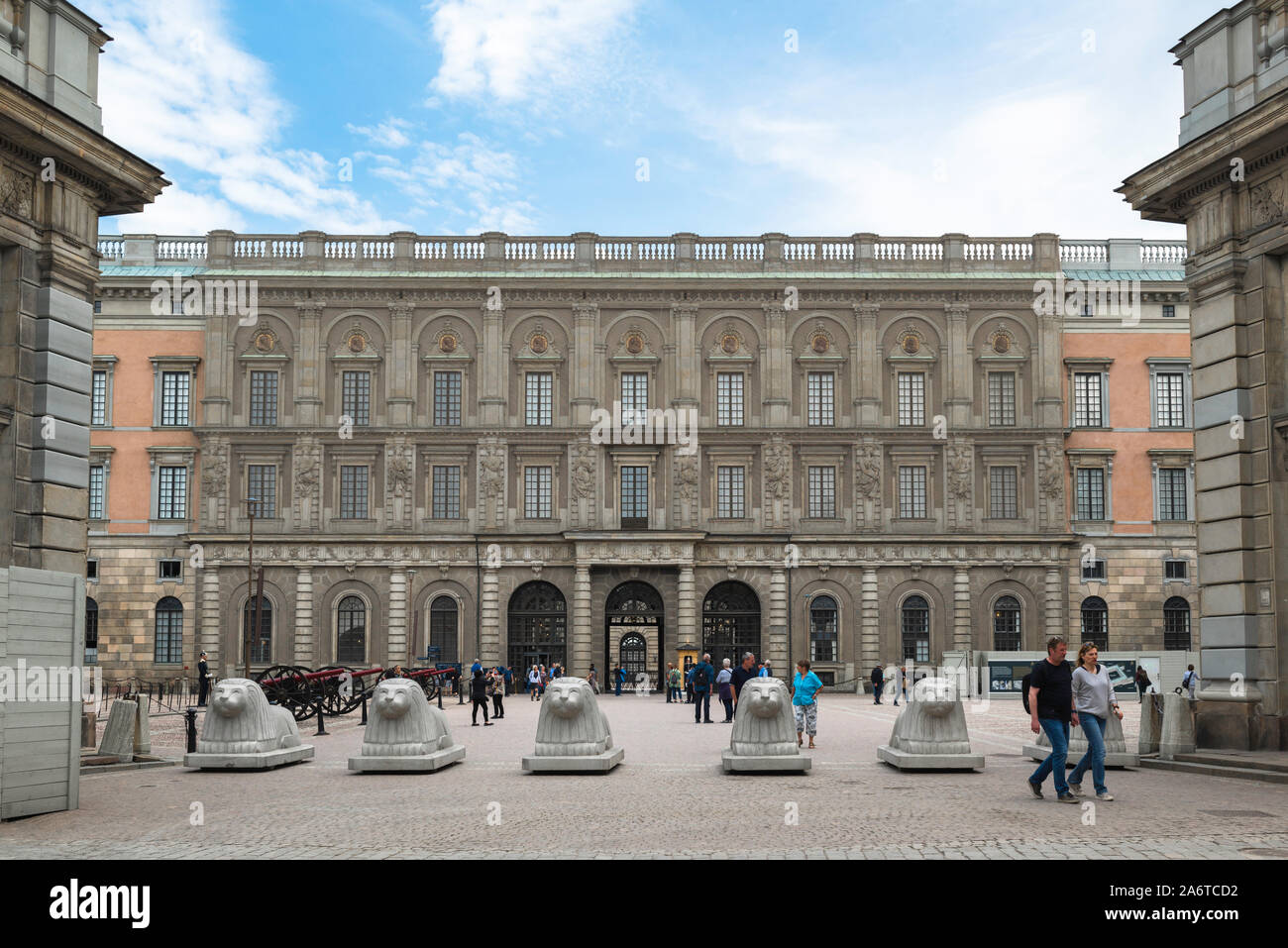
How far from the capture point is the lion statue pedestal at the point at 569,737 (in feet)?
67.4

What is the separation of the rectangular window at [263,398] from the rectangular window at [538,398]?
10.8m

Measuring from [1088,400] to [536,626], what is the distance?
1013 inches

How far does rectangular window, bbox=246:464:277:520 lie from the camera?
56250 millimetres

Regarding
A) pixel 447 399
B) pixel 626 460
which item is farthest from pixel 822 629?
pixel 447 399

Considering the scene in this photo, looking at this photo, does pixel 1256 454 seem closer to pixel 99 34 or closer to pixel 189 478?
pixel 99 34

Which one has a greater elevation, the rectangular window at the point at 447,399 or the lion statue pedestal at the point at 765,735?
the rectangular window at the point at 447,399

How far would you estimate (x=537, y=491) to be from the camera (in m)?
56.8

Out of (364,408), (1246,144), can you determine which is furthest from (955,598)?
(1246,144)

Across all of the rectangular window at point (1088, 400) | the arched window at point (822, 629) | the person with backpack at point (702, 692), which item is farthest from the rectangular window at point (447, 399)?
the rectangular window at point (1088, 400)

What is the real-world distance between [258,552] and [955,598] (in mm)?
29318

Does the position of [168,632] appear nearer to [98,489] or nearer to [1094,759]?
[98,489]

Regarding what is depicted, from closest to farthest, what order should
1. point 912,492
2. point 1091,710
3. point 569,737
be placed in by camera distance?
point 1091,710, point 569,737, point 912,492

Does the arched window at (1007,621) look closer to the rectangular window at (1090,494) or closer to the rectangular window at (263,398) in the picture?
the rectangular window at (1090,494)

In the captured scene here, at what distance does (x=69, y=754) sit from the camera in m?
16.1
